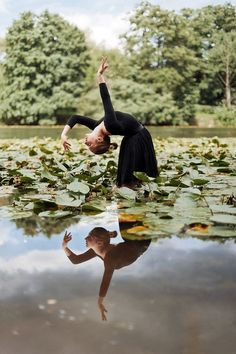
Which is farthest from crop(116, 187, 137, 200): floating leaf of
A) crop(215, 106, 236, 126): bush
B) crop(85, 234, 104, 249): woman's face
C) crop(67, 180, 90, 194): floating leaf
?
crop(215, 106, 236, 126): bush

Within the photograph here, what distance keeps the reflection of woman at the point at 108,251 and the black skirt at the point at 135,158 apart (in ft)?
3.57

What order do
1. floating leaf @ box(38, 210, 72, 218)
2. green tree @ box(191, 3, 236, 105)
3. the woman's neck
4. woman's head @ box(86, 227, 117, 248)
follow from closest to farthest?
the woman's neck < woman's head @ box(86, 227, 117, 248) < floating leaf @ box(38, 210, 72, 218) < green tree @ box(191, 3, 236, 105)

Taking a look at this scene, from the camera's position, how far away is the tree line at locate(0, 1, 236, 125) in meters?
21.4

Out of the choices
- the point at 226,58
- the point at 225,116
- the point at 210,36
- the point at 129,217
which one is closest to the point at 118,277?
the point at 129,217

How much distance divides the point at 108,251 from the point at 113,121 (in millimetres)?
1251

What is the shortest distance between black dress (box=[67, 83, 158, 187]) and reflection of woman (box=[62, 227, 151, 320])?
3.56 feet

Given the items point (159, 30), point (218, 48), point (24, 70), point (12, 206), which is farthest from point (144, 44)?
point (12, 206)

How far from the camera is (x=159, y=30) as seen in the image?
22.4 meters

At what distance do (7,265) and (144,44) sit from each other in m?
22.5

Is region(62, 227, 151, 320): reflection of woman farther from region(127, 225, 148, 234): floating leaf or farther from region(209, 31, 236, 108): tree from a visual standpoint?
region(209, 31, 236, 108): tree

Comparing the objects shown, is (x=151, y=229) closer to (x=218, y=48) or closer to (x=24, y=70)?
(x=24, y=70)

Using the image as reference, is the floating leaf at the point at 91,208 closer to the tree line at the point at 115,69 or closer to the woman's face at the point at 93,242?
the woman's face at the point at 93,242

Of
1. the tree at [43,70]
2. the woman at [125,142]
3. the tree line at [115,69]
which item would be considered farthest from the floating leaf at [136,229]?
the tree at [43,70]

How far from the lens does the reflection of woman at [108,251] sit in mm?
1109
